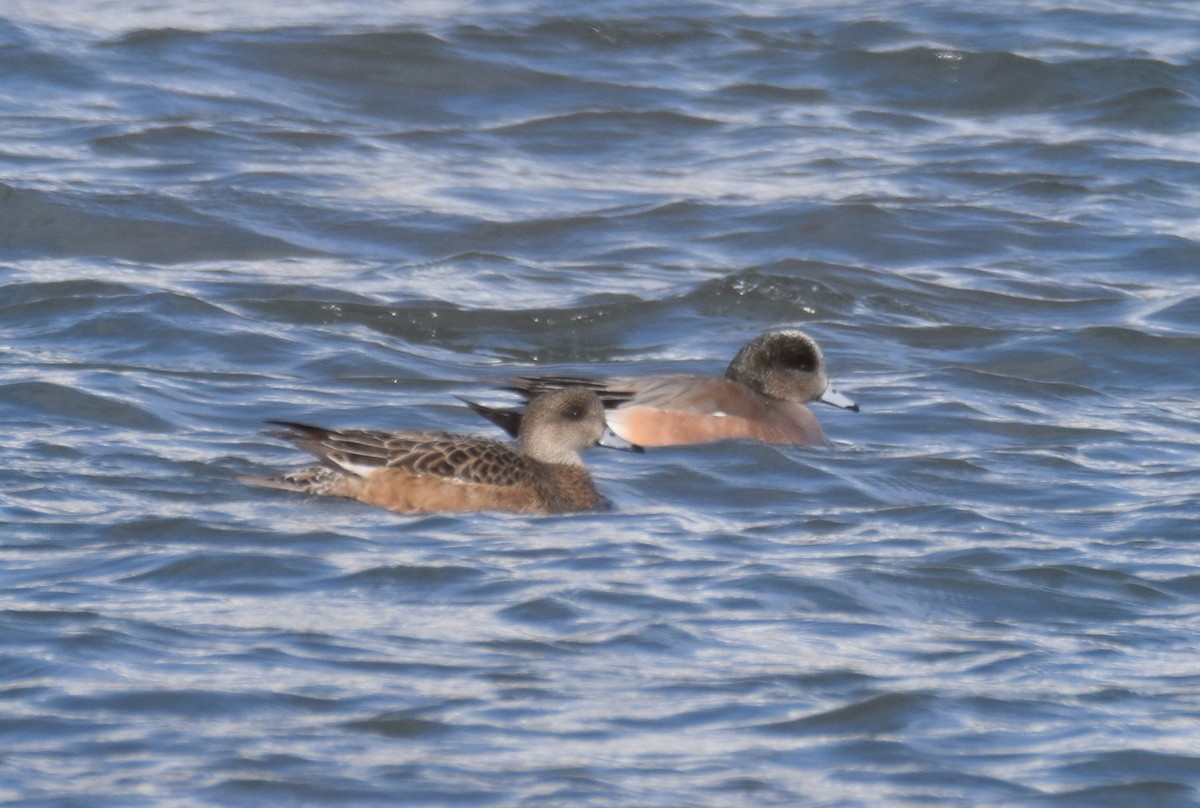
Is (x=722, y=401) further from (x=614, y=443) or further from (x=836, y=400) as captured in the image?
(x=614, y=443)

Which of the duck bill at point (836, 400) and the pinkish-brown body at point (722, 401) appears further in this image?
the duck bill at point (836, 400)

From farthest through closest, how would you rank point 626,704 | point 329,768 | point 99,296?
point 99,296 → point 626,704 → point 329,768

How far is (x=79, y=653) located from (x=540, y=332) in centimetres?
574

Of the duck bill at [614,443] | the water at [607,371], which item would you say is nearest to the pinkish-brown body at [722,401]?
the water at [607,371]

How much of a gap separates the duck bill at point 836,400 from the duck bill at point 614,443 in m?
1.53

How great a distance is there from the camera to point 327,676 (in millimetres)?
5879

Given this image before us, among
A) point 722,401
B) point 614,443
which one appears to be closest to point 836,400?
point 722,401

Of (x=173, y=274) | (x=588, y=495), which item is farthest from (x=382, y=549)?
(x=173, y=274)

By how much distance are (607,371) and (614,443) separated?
2.28 meters

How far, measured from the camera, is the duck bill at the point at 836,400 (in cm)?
1001

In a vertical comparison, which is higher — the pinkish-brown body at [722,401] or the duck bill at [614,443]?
the pinkish-brown body at [722,401]

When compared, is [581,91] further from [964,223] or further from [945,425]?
[945,425]

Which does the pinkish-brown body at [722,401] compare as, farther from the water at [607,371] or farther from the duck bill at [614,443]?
the duck bill at [614,443]

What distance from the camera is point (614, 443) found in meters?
8.79
